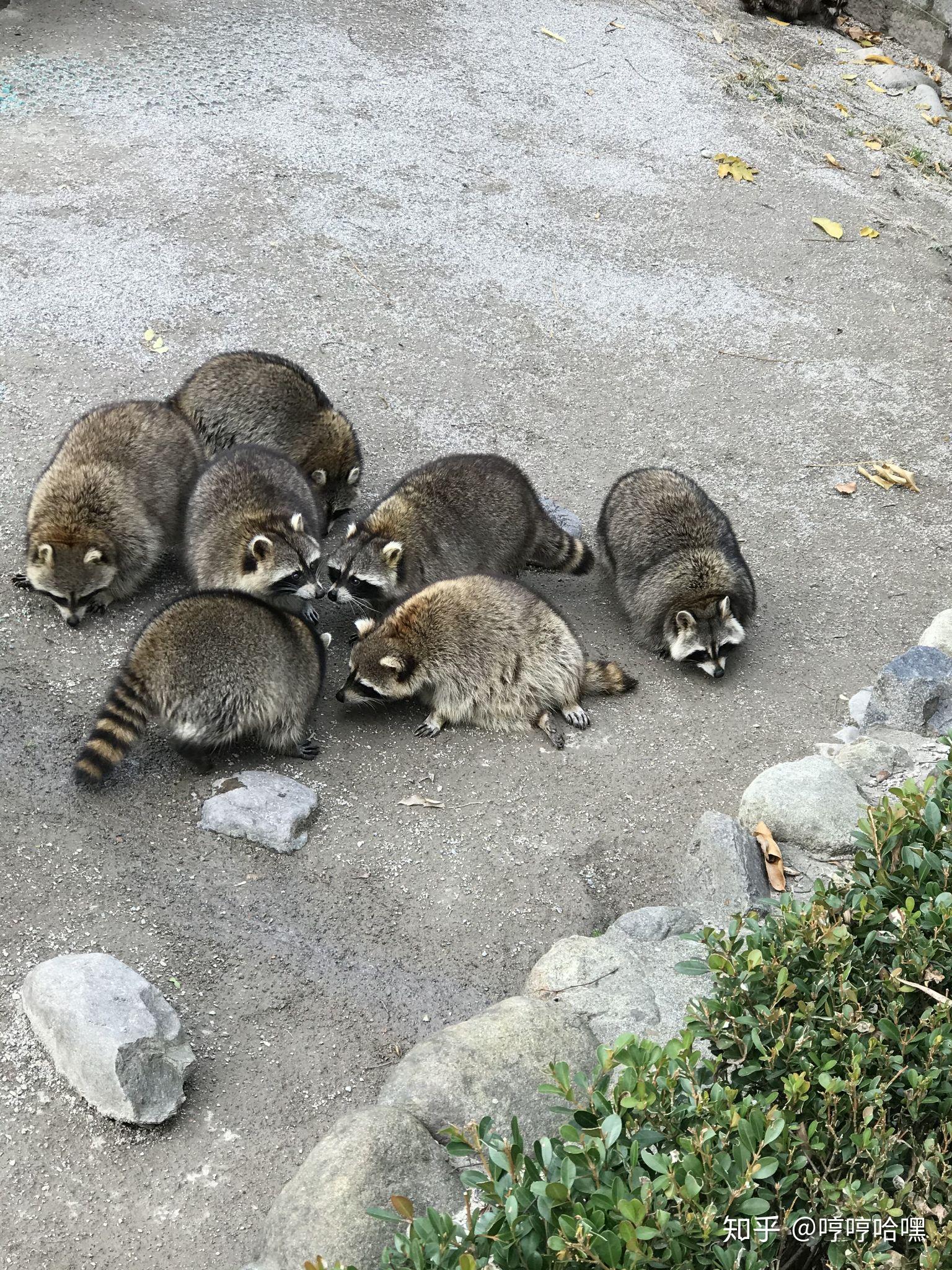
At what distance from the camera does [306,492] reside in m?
5.29

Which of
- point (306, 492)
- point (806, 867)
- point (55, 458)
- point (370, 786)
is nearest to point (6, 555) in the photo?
point (55, 458)

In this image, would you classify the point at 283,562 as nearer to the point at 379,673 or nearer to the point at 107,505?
the point at 379,673

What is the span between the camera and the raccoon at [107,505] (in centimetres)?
465

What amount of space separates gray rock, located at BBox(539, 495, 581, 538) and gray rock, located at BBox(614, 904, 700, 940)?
2250 mm

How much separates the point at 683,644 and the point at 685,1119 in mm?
A: 3047

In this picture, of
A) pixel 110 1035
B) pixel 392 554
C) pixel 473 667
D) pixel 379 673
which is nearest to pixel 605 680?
pixel 473 667

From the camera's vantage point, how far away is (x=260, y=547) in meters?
4.78

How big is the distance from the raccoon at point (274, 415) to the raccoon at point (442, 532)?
0.38 metres

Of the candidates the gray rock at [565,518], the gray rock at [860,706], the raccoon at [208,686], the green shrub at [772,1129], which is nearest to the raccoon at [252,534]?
the raccoon at [208,686]

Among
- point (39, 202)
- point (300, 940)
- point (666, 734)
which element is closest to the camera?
point (300, 940)

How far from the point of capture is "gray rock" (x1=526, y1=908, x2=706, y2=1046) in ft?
10.4

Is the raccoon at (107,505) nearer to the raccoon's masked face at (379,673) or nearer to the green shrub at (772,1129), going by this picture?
the raccoon's masked face at (379,673)

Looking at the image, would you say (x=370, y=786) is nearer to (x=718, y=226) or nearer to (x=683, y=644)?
(x=683, y=644)

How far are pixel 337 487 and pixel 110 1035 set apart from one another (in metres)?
3.17
